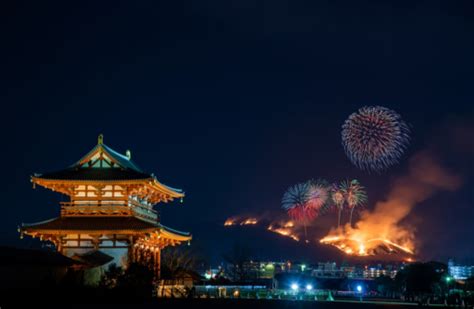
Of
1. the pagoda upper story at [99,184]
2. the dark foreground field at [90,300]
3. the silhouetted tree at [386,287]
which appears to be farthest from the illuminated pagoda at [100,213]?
the silhouetted tree at [386,287]

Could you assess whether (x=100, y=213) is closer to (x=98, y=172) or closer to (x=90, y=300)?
(x=98, y=172)

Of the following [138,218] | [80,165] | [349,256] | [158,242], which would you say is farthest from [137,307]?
[349,256]

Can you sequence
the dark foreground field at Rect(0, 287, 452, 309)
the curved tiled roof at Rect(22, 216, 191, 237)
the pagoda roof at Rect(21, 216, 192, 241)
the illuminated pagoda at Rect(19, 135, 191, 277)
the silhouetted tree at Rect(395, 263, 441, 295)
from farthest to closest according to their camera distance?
the silhouetted tree at Rect(395, 263, 441, 295) < the illuminated pagoda at Rect(19, 135, 191, 277) < the curved tiled roof at Rect(22, 216, 191, 237) < the pagoda roof at Rect(21, 216, 192, 241) < the dark foreground field at Rect(0, 287, 452, 309)

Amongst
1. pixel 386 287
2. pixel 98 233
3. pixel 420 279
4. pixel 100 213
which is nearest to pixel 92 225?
pixel 98 233

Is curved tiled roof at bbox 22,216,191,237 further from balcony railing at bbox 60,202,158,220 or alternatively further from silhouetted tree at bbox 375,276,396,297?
silhouetted tree at bbox 375,276,396,297

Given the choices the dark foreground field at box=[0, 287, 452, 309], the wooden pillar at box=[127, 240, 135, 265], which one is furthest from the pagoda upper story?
the dark foreground field at box=[0, 287, 452, 309]

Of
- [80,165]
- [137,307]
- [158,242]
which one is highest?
[80,165]

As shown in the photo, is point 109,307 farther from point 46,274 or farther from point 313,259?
point 313,259
